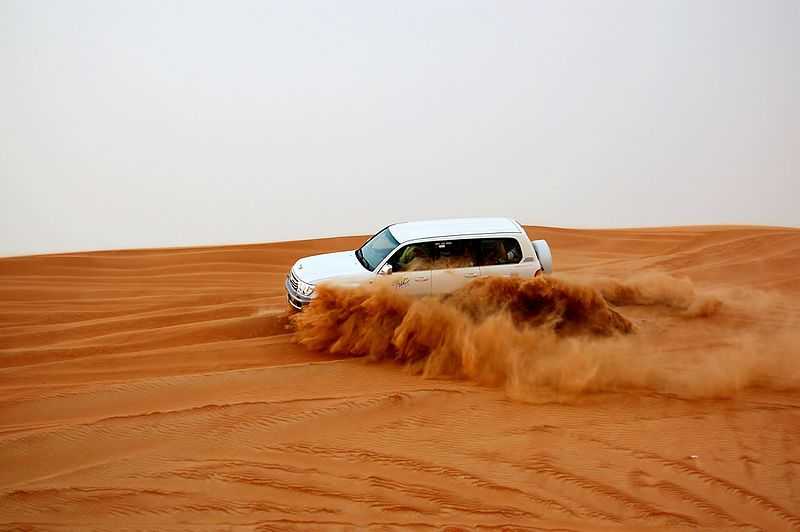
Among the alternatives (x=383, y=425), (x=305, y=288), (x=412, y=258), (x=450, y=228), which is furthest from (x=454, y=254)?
(x=383, y=425)

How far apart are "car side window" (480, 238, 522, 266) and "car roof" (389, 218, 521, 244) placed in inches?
5.5

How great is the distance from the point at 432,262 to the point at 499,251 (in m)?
0.93

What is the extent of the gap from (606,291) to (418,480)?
→ 19.3 ft

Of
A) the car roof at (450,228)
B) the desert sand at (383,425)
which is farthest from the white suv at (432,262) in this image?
the desert sand at (383,425)

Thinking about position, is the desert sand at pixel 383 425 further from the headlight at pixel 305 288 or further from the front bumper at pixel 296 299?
the headlight at pixel 305 288

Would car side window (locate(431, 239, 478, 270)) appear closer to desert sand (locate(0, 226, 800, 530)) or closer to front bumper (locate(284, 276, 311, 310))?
desert sand (locate(0, 226, 800, 530))

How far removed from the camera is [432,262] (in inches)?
351

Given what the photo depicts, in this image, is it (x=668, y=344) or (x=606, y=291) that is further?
(x=606, y=291)

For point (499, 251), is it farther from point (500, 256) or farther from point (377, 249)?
point (377, 249)

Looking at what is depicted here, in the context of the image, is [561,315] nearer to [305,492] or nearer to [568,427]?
[568,427]

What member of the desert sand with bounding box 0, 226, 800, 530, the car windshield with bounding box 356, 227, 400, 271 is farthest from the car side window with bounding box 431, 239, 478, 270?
the desert sand with bounding box 0, 226, 800, 530

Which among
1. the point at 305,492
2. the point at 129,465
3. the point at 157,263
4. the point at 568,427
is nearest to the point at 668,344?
the point at 568,427

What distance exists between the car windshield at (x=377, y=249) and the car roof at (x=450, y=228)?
9 centimetres

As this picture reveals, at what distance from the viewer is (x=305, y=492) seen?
228 inches
